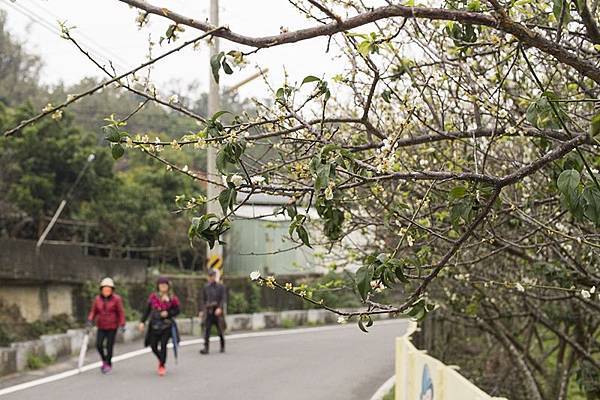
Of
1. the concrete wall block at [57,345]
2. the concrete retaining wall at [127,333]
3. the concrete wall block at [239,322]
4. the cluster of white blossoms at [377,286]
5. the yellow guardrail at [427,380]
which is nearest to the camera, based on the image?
the cluster of white blossoms at [377,286]

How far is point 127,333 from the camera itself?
62.2 ft

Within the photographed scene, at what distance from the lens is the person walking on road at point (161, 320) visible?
46.0ft

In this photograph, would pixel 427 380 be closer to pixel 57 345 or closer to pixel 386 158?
pixel 386 158

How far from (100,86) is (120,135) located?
Result: 0.45 metres

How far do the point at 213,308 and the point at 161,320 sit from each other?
3.19m

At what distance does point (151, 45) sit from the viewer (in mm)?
4270

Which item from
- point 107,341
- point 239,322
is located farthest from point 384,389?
point 239,322

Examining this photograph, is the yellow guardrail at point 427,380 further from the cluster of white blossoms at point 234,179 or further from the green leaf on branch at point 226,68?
the green leaf on branch at point 226,68

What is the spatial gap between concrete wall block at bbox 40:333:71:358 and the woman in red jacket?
46.1 inches

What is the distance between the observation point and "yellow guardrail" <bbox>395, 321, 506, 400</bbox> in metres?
5.94

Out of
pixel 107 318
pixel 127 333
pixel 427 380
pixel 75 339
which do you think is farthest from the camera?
pixel 127 333

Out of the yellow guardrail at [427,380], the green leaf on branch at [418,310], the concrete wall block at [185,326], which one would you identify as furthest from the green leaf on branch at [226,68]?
the concrete wall block at [185,326]

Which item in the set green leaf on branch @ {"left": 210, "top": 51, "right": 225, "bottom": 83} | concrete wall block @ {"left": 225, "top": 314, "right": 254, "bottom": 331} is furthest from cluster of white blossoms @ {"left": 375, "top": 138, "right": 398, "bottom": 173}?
concrete wall block @ {"left": 225, "top": 314, "right": 254, "bottom": 331}

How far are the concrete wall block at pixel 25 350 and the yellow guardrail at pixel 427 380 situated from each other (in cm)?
604
